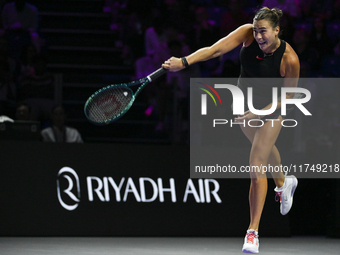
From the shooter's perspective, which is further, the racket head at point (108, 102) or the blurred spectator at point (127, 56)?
the blurred spectator at point (127, 56)

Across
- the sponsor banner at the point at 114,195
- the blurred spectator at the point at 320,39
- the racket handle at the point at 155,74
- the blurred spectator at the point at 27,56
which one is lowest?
the sponsor banner at the point at 114,195

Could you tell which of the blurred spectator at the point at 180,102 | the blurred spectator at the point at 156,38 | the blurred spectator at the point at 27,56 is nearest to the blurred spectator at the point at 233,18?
the blurred spectator at the point at 156,38

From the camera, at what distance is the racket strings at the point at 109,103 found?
426 cm

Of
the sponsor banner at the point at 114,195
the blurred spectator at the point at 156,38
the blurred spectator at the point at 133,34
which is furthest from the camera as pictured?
the blurred spectator at the point at 133,34

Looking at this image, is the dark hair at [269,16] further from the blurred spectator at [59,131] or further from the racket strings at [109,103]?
the blurred spectator at [59,131]

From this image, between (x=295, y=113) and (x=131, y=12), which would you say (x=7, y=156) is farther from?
(x=131, y=12)

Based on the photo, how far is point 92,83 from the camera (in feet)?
25.3

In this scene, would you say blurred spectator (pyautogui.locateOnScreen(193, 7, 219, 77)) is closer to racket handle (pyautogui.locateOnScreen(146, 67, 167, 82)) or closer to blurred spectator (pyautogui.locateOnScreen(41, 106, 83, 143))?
blurred spectator (pyautogui.locateOnScreen(41, 106, 83, 143))

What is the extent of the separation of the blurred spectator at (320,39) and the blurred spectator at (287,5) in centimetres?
54

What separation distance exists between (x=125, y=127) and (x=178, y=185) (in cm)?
198

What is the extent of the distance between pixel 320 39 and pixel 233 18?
1541 mm

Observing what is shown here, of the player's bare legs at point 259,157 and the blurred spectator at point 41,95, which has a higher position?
the blurred spectator at point 41,95

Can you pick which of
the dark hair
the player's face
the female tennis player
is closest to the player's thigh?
the female tennis player

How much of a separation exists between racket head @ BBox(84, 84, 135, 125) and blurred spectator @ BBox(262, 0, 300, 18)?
5583 millimetres
